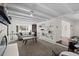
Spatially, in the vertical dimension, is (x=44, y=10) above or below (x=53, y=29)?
above

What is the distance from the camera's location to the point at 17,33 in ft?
5.46

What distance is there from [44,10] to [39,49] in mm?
651

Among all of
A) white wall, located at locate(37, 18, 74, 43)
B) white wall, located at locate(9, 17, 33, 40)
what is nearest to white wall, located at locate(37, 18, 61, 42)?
white wall, located at locate(37, 18, 74, 43)

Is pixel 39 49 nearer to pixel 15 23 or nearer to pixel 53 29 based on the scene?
pixel 53 29

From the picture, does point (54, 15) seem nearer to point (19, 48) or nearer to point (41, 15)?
point (41, 15)

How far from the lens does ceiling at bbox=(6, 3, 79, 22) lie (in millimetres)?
1640

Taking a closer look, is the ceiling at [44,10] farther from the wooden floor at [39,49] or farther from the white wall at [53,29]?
the wooden floor at [39,49]

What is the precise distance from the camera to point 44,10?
1.66 meters

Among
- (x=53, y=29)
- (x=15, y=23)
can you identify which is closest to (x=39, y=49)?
(x=53, y=29)

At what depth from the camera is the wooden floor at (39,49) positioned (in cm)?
168

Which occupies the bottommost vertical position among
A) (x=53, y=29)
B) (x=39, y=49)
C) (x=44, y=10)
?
(x=39, y=49)

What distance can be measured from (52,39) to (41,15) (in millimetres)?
442

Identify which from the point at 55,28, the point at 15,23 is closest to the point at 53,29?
the point at 55,28

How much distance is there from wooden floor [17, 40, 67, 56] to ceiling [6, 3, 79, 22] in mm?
400
